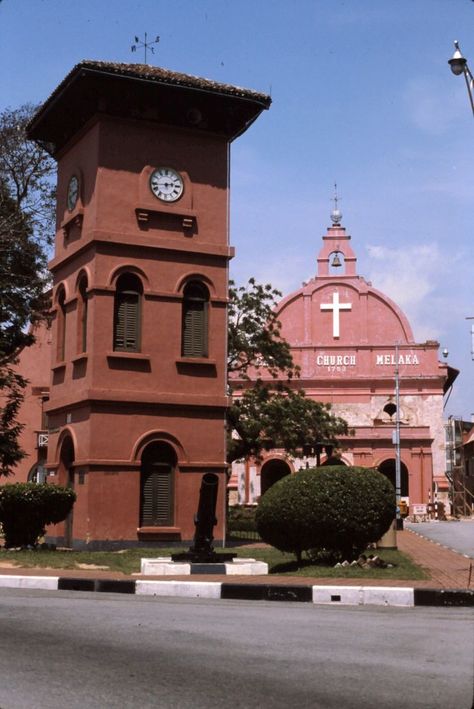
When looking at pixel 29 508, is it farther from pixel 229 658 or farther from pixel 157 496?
pixel 229 658

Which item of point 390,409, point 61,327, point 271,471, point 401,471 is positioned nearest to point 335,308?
point 390,409

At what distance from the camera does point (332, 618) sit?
919 cm

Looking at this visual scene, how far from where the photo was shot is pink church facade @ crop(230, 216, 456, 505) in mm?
47750

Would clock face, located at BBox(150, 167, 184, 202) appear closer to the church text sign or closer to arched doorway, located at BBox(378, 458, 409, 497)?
the church text sign

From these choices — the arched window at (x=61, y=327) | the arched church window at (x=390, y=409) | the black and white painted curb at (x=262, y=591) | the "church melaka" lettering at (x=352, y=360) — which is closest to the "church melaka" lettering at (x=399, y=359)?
the "church melaka" lettering at (x=352, y=360)

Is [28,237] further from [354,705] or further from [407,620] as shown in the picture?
[354,705]

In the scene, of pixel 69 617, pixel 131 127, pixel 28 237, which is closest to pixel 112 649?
pixel 69 617

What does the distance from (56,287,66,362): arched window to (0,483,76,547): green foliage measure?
4646mm

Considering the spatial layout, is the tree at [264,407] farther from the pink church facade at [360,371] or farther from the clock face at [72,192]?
the pink church facade at [360,371]

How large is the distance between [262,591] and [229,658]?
5.27 m

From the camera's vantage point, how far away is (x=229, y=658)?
258 inches

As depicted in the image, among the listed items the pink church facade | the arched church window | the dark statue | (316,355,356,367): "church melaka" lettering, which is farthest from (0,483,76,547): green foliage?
the arched church window

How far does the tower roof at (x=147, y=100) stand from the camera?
20.5 meters

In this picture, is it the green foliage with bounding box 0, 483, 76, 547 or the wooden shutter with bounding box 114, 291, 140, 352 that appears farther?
the wooden shutter with bounding box 114, 291, 140, 352
